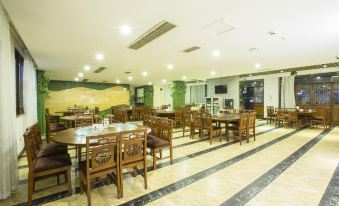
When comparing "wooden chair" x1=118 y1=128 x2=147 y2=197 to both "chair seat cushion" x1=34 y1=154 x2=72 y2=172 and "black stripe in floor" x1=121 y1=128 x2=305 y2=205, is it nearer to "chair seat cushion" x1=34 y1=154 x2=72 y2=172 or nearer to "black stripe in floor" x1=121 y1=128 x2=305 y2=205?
"black stripe in floor" x1=121 y1=128 x2=305 y2=205

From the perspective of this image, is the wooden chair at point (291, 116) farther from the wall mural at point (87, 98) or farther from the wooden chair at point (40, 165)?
the wall mural at point (87, 98)

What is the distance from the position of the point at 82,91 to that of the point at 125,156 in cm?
1189

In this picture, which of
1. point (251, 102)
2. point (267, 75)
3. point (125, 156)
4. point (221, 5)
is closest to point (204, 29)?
point (221, 5)

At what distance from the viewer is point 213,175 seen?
3.27 m

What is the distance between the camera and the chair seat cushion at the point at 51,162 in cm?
241

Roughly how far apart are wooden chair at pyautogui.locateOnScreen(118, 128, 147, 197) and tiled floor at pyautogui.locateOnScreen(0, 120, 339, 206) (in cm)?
43

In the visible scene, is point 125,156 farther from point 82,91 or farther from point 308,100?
point 82,91

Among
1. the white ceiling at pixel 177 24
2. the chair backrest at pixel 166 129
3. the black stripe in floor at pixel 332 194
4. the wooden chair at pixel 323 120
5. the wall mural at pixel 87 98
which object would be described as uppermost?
the white ceiling at pixel 177 24

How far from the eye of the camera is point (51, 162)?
2.56 m

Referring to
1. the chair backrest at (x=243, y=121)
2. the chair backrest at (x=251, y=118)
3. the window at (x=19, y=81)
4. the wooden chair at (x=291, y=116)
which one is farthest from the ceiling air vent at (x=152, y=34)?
the wooden chair at (x=291, y=116)

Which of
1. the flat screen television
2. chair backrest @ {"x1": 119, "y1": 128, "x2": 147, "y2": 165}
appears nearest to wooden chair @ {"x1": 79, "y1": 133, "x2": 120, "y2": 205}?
chair backrest @ {"x1": 119, "y1": 128, "x2": 147, "y2": 165}

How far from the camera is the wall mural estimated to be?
11984mm

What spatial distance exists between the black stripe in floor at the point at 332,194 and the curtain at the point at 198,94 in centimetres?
1146

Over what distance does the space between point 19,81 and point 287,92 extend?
38.2 feet
